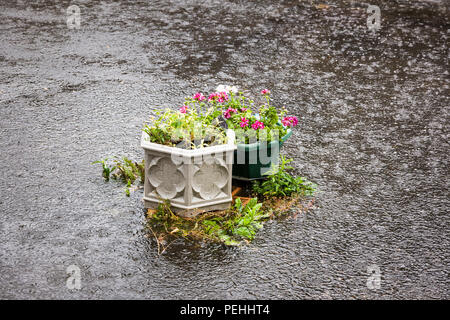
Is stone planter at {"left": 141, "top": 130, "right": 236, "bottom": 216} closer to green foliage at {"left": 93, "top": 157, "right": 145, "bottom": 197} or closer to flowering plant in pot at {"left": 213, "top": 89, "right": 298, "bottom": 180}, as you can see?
flowering plant in pot at {"left": 213, "top": 89, "right": 298, "bottom": 180}

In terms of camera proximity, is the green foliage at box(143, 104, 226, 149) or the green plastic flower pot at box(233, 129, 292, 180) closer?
the green foliage at box(143, 104, 226, 149)

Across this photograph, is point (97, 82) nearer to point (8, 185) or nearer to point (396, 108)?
point (8, 185)

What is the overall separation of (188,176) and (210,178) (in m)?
0.21

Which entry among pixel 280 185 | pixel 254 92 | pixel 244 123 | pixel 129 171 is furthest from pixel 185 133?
pixel 254 92

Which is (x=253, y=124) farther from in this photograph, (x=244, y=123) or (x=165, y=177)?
(x=165, y=177)

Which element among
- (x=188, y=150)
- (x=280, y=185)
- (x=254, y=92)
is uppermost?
(x=188, y=150)

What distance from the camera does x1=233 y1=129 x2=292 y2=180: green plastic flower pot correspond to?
480 centimetres

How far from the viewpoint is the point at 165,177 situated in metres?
4.50

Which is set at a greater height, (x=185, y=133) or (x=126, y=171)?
(x=185, y=133)

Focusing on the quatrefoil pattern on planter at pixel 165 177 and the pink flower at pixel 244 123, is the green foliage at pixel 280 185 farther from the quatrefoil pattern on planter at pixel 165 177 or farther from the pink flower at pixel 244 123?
the quatrefoil pattern on planter at pixel 165 177

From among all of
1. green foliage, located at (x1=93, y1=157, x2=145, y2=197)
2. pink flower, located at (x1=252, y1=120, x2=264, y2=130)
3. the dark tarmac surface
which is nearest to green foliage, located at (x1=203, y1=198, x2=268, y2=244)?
the dark tarmac surface

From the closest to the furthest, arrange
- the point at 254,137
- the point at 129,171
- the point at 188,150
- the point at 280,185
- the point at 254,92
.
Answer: the point at 188,150 → the point at 254,137 → the point at 280,185 → the point at 129,171 → the point at 254,92

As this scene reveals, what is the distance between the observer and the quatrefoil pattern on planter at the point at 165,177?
4.45 m

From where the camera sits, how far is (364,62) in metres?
7.97
